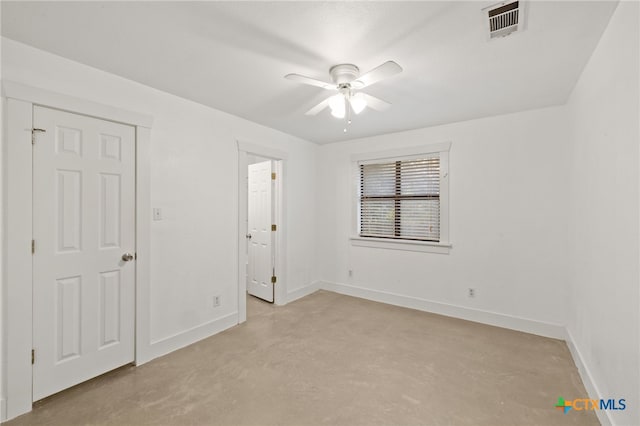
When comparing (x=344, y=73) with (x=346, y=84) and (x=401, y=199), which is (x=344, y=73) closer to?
(x=346, y=84)

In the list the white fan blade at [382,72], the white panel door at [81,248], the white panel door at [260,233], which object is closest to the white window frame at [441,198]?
the white panel door at [260,233]

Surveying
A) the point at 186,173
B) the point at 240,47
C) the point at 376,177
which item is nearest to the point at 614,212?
the point at 240,47

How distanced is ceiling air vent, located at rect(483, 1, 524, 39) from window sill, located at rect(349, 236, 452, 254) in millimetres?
2477

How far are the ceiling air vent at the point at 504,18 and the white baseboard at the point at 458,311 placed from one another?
2919 mm

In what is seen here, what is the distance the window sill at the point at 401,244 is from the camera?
365cm

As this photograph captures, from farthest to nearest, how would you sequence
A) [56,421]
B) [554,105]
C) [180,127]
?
[554,105]
[180,127]
[56,421]

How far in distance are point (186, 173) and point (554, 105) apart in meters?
3.83

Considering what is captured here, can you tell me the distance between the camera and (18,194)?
184 cm

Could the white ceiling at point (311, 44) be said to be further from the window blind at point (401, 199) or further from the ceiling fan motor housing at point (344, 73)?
the window blind at point (401, 199)

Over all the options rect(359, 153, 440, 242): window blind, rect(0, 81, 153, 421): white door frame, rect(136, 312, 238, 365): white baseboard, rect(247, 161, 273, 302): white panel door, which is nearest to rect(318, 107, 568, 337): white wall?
rect(359, 153, 440, 242): window blind

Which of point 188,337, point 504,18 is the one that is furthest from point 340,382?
point 504,18

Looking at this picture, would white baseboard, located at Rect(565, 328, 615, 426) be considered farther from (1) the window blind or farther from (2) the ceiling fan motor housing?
(2) the ceiling fan motor housing

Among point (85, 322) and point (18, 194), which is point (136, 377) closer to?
point (85, 322)

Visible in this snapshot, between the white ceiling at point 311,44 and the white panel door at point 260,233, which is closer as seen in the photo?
the white ceiling at point 311,44
